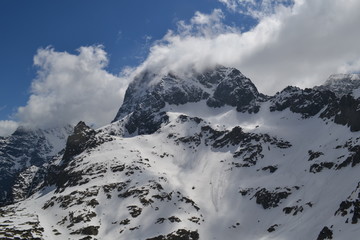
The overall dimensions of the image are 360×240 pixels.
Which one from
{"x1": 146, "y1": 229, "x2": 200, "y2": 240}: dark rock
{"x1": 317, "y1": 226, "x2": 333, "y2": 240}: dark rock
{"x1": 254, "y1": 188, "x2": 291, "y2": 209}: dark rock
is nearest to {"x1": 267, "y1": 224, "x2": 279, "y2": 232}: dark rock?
{"x1": 254, "y1": 188, "x2": 291, "y2": 209}: dark rock

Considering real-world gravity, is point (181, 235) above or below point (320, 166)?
below

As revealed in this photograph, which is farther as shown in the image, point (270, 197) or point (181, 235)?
point (270, 197)

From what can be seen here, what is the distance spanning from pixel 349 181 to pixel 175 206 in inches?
2987

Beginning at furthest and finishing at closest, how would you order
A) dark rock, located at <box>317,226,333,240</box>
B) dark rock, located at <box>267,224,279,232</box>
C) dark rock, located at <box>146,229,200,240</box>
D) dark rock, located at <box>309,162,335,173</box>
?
dark rock, located at <box>309,162,335,173</box>, dark rock, located at <box>146,229,200,240</box>, dark rock, located at <box>267,224,279,232</box>, dark rock, located at <box>317,226,333,240</box>

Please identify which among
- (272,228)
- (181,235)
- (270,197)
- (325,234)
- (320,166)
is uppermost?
(320,166)

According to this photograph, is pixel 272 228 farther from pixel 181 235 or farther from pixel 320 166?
pixel 320 166

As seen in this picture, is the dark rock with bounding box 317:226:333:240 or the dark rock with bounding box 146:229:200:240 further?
the dark rock with bounding box 146:229:200:240

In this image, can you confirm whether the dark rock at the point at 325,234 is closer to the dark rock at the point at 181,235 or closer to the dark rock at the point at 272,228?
the dark rock at the point at 272,228

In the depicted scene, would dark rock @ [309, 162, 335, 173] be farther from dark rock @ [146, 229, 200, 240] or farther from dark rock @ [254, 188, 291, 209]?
dark rock @ [146, 229, 200, 240]

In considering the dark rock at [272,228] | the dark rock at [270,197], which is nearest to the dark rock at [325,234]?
the dark rock at [272,228]

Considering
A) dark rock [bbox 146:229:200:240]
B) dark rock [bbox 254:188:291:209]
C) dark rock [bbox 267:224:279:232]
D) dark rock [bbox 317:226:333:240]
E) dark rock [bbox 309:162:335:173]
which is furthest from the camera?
dark rock [bbox 254:188:291:209]

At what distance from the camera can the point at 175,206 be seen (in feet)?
614

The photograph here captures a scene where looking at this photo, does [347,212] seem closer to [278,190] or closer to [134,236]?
[278,190]

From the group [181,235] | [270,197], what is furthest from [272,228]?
[181,235]
